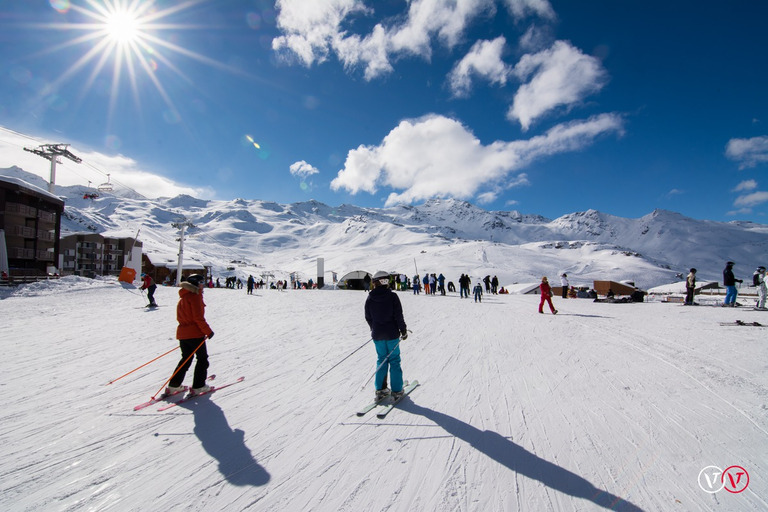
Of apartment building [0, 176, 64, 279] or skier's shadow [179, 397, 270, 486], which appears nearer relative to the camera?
skier's shadow [179, 397, 270, 486]

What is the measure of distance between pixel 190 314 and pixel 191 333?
0.30 meters

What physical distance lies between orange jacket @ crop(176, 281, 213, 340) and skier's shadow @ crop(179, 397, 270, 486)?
3.15ft

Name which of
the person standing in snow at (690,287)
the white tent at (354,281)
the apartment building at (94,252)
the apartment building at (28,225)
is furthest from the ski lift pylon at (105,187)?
the person standing in snow at (690,287)

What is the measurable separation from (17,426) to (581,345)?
369 inches

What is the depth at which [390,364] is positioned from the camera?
15.3ft

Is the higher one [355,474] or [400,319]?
[400,319]

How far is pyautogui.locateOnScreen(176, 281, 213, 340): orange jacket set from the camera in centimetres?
472

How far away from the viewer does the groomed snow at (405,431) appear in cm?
266

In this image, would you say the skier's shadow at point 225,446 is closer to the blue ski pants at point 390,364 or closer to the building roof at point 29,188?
the blue ski pants at point 390,364

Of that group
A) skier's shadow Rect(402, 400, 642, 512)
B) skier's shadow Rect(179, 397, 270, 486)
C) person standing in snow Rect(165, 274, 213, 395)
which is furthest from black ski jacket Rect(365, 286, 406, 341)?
person standing in snow Rect(165, 274, 213, 395)

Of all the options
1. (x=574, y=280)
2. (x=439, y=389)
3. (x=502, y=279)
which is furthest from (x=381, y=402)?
(x=574, y=280)

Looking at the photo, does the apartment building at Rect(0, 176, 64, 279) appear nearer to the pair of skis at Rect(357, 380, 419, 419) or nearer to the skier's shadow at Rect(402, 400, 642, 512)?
the pair of skis at Rect(357, 380, 419, 419)

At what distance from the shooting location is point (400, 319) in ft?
15.3

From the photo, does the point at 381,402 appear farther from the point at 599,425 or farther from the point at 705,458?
the point at 705,458
